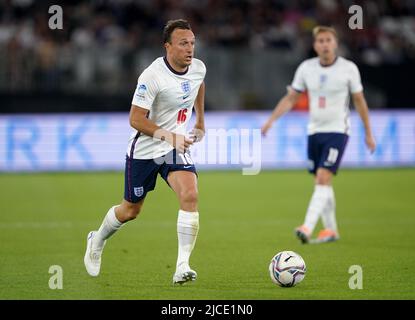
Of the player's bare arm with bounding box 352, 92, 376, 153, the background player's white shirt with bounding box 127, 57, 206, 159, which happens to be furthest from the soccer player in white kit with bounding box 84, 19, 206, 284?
the player's bare arm with bounding box 352, 92, 376, 153

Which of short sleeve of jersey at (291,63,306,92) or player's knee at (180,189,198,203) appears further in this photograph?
short sleeve of jersey at (291,63,306,92)

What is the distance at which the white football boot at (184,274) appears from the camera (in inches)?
321

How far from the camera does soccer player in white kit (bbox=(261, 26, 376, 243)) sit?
11.5 meters

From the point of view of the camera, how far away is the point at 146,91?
27.5 feet

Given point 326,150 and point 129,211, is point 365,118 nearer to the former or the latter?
point 326,150

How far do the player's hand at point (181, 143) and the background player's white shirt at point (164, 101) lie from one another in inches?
12.9

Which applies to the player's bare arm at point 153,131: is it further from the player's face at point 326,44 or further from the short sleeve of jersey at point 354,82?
the short sleeve of jersey at point 354,82

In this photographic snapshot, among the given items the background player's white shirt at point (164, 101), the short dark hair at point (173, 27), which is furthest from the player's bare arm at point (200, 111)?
the short dark hair at point (173, 27)

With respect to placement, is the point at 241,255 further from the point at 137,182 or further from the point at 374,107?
the point at 374,107

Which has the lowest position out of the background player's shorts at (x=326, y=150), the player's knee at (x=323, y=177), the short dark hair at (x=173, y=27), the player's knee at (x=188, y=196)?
the player's knee at (x=188, y=196)

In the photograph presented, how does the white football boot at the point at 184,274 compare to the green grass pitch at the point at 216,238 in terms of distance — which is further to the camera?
the green grass pitch at the point at 216,238

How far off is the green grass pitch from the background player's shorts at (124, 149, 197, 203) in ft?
2.61

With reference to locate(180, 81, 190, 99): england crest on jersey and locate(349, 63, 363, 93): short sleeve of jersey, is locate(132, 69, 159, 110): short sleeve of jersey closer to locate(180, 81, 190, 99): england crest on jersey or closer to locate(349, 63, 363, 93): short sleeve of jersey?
locate(180, 81, 190, 99): england crest on jersey

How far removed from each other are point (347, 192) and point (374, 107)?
5.03 metres
